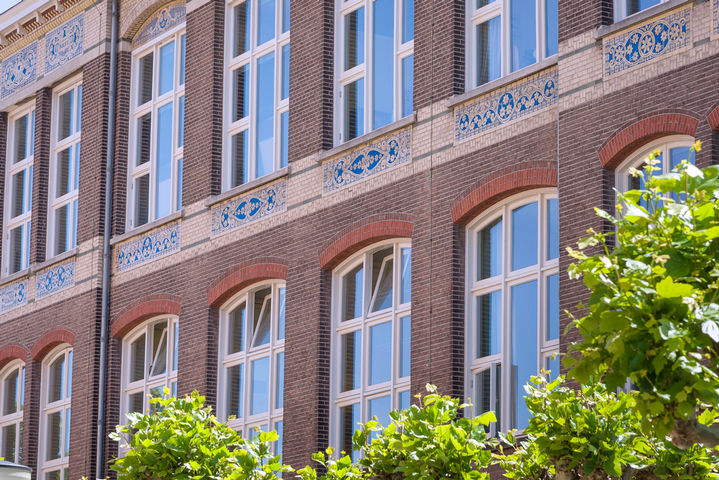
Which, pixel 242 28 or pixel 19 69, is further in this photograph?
pixel 19 69

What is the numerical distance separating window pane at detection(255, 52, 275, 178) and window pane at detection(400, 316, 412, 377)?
4.31 metres

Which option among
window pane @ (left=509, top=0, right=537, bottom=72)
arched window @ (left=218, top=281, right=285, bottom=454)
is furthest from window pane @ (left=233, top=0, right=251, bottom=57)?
window pane @ (left=509, top=0, right=537, bottom=72)

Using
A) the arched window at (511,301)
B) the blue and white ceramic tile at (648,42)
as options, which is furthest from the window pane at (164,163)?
the blue and white ceramic tile at (648,42)

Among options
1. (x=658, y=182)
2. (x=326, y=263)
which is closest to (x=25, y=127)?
(x=326, y=263)

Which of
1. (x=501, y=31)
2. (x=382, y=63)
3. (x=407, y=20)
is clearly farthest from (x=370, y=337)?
(x=501, y=31)

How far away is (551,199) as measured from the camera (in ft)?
65.4

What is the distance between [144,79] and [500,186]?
10.8 meters

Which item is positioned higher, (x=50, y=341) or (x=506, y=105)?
(x=506, y=105)

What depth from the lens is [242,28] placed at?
26562 mm

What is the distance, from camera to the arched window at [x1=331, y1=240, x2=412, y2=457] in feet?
72.5

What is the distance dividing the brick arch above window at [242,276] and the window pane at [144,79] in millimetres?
4982

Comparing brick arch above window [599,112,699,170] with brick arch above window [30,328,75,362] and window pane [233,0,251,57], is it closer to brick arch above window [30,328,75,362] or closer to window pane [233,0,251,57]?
window pane [233,0,251,57]

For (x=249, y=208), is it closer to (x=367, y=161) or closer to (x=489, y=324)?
(x=367, y=161)

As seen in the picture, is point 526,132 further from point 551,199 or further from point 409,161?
point 409,161
